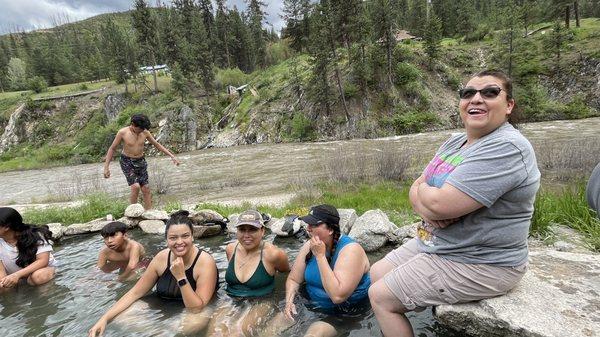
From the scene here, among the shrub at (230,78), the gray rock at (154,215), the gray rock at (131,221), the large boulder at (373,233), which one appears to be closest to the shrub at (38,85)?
the shrub at (230,78)

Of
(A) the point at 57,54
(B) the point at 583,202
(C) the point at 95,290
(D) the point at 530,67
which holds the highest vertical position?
(A) the point at 57,54

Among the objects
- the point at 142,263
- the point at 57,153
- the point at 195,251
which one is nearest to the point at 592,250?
the point at 195,251

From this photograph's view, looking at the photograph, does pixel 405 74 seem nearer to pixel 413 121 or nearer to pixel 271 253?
pixel 413 121

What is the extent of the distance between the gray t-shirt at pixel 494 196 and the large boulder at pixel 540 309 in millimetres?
338

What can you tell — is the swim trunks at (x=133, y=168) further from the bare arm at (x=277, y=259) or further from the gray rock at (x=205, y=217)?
the bare arm at (x=277, y=259)

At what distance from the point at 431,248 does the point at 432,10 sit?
192ft

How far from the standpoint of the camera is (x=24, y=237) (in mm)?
5156

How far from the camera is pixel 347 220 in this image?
615 cm

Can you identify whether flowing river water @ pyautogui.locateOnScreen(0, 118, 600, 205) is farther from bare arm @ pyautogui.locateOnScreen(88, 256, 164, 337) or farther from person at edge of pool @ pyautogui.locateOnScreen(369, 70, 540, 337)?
person at edge of pool @ pyautogui.locateOnScreen(369, 70, 540, 337)

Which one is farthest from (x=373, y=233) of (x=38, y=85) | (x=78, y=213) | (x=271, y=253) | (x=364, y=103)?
(x=38, y=85)

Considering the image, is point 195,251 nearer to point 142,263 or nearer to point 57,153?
point 142,263

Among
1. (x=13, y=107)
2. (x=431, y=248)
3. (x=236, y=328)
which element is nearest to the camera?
(x=431, y=248)

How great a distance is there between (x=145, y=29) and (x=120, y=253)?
162ft

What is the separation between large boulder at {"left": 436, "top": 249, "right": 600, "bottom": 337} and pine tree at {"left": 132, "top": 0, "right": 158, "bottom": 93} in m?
51.1
